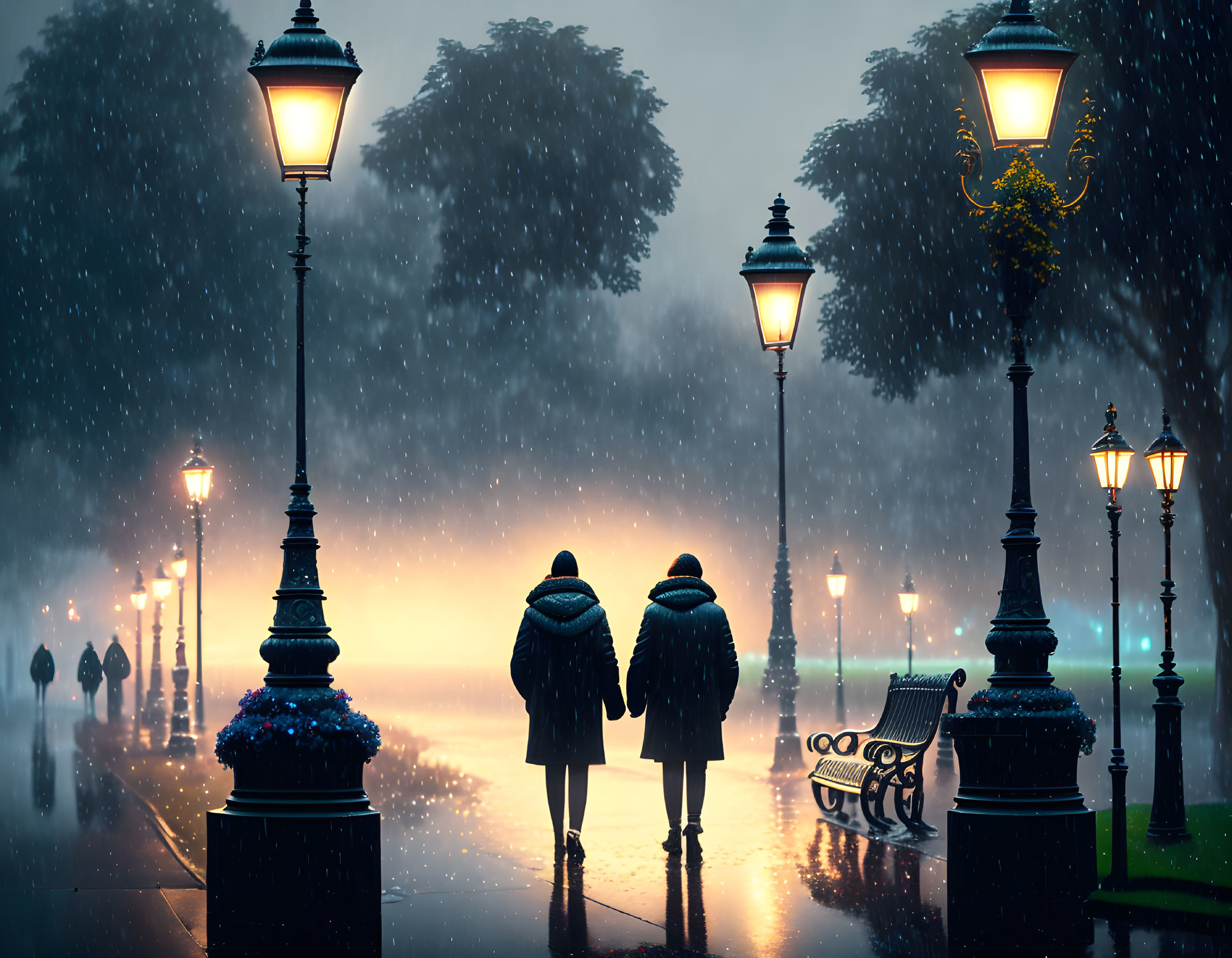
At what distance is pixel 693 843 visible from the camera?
495 inches

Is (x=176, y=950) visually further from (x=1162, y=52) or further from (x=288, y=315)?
(x=288, y=315)

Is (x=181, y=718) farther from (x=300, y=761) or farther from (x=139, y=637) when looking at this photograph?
(x=139, y=637)

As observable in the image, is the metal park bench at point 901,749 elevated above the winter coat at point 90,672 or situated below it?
above

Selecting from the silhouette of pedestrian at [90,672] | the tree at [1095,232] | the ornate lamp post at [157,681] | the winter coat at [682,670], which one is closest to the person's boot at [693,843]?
the winter coat at [682,670]

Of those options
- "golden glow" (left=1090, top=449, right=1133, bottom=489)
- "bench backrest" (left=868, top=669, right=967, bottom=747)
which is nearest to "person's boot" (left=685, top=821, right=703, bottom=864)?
"bench backrest" (left=868, top=669, right=967, bottom=747)

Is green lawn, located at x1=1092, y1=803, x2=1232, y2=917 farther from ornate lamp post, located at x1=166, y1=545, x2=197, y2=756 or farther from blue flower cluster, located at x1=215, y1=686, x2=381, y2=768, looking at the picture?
ornate lamp post, located at x1=166, y1=545, x2=197, y2=756

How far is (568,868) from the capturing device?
1225 cm

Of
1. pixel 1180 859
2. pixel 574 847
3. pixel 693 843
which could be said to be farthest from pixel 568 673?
pixel 1180 859

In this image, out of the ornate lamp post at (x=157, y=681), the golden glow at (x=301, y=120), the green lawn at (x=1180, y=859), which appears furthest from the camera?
the ornate lamp post at (x=157, y=681)

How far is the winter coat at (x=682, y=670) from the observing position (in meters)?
12.6

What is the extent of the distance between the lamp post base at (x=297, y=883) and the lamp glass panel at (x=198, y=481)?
18.4m

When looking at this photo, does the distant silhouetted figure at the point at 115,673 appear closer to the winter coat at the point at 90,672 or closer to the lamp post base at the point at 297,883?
the winter coat at the point at 90,672

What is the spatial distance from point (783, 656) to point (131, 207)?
1602cm

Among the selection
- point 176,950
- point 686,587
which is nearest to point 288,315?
point 686,587
